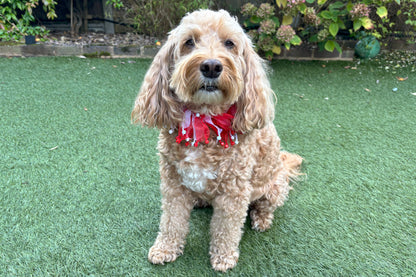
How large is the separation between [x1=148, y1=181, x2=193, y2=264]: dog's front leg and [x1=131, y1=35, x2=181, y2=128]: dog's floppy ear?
1.50ft

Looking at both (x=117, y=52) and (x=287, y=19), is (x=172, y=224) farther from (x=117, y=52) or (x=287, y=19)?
(x=117, y=52)

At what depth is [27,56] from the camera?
17.4 feet

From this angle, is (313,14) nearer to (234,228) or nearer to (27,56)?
(234,228)

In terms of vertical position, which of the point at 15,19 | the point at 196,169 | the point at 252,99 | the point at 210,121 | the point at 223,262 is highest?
the point at 252,99

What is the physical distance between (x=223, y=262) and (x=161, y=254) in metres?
0.41

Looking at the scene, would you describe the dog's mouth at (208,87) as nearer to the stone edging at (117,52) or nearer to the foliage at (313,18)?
the foliage at (313,18)

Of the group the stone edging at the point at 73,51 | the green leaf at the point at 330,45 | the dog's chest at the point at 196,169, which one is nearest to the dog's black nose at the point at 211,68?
the dog's chest at the point at 196,169

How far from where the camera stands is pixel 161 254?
1.83 meters

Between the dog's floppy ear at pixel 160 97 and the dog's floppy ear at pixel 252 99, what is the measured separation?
363mm

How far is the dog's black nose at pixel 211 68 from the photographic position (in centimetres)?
136

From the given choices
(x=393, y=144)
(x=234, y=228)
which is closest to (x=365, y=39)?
(x=393, y=144)

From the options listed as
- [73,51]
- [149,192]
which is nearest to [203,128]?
[149,192]

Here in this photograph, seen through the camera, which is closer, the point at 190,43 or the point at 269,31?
the point at 190,43

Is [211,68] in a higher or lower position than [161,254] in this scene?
higher
